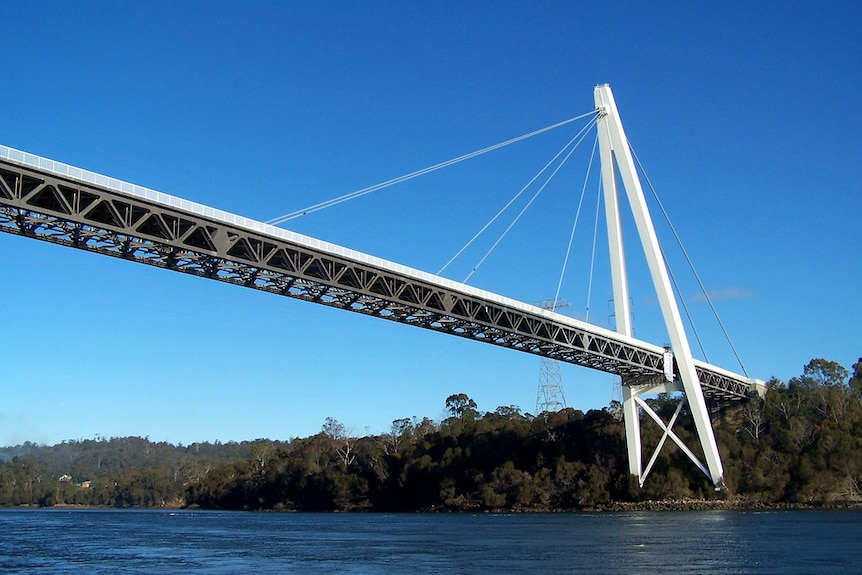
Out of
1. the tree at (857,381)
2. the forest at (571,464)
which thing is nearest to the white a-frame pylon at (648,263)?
the forest at (571,464)

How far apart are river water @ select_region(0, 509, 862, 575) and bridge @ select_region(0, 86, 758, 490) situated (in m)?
11.3

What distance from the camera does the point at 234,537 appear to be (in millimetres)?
46000

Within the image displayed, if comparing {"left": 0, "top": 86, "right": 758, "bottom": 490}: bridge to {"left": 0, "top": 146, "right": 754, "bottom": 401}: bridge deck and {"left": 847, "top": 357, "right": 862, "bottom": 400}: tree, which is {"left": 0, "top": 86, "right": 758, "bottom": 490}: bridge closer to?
{"left": 0, "top": 146, "right": 754, "bottom": 401}: bridge deck

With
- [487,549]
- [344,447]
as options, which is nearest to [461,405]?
[344,447]

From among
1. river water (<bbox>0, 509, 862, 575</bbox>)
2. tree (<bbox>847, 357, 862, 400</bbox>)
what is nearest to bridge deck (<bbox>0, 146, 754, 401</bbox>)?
river water (<bbox>0, 509, 862, 575</bbox>)

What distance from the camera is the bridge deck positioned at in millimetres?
32294

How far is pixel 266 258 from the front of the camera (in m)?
38.9

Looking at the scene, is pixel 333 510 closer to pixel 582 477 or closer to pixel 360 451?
→ pixel 360 451

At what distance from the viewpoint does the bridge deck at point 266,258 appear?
32294 mm

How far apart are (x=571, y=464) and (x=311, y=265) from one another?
39.5m

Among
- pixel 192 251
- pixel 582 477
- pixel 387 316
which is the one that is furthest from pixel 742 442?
pixel 192 251

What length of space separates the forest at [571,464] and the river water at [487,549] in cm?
1470

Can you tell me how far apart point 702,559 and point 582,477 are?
45114 mm

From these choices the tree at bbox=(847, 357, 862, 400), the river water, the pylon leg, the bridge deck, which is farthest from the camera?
the tree at bbox=(847, 357, 862, 400)
